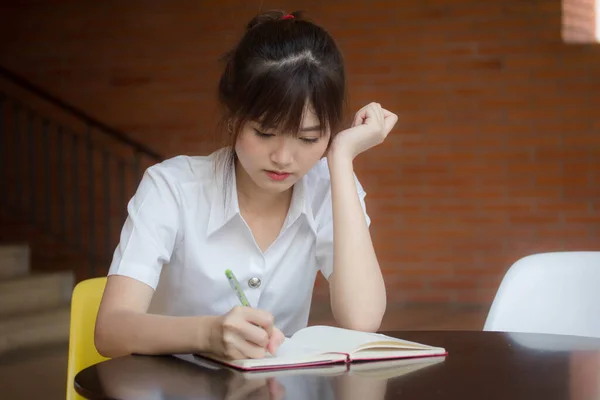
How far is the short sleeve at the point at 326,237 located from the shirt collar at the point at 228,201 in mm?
24

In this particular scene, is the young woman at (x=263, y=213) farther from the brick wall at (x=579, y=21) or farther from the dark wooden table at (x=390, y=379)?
the brick wall at (x=579, y=21)

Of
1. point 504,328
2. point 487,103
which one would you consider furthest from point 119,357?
point 487,103

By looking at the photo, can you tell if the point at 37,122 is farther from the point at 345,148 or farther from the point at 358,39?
the point at 345,148

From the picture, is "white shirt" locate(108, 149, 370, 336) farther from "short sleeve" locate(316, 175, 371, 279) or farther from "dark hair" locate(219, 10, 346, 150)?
"dark hair" locate(219, 10, 346, 150)

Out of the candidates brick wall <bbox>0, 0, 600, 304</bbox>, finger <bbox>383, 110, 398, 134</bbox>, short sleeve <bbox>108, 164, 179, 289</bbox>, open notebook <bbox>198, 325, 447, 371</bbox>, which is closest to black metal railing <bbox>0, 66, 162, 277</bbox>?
brick wall <bbox>0, 0, 600, 304</bbox>

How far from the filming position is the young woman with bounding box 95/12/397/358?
59.7 inches

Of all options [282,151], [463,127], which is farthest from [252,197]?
[463,127]

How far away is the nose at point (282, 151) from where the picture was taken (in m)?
1.52

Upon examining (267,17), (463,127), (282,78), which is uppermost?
(463,127)

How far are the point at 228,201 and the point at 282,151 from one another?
0.73ft

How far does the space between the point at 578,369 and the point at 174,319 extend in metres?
0.58

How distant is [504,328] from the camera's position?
1789 millimetres

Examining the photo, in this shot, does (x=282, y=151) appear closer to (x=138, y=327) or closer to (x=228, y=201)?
(x=228, y=201)

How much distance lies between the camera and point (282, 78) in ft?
5.02
